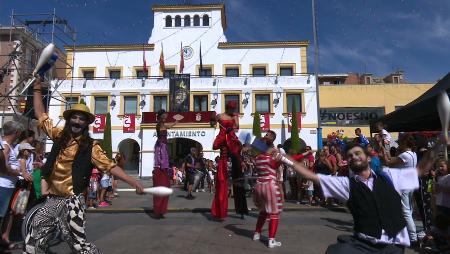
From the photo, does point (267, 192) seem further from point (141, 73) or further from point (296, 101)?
point (141, 73)

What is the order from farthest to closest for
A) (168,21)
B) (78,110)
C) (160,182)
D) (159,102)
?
(168,21) → (159,102) → (160,182) → (78,110)

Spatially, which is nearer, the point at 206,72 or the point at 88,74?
the point at 206,72

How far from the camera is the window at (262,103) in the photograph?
31.1 metres

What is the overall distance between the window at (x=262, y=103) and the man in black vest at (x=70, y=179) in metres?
27.4

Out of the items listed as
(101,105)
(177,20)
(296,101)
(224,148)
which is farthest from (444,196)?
(177,20)

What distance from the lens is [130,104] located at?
31469 mm

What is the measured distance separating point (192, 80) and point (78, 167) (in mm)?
28066

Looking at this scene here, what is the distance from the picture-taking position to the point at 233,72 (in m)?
34.4

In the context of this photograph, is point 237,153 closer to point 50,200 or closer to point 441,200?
point 441,200

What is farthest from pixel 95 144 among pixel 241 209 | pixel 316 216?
pixel 316 216

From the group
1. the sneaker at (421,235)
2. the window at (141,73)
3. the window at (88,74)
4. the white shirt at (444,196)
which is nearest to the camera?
the white shirt at (444,196)

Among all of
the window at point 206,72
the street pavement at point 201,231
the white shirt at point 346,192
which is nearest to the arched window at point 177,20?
the window at point 206,72

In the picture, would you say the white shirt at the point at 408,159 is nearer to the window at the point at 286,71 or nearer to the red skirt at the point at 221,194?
the red skirt at the point at 221,194

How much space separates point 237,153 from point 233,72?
1070 inches
